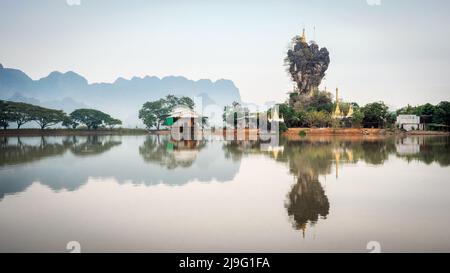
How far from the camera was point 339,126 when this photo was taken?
41.5m

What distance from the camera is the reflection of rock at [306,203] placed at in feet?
20.0

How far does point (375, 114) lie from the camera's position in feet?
135

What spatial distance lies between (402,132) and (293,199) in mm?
39197

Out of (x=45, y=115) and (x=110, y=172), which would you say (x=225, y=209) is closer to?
(x=110, y=172)

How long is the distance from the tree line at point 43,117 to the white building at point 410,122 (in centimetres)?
3511

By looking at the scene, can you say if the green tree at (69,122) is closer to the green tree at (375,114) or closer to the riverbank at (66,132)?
the riverbank at (66,132)

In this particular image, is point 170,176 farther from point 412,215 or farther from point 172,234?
point 412,215

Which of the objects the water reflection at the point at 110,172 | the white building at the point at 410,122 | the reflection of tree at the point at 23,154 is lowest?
the water reflection at the point at 110,172

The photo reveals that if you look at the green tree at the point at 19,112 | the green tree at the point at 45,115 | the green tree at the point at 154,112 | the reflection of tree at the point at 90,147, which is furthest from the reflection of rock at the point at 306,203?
the green tree at the point at 154,112

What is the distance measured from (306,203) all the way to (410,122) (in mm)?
45370

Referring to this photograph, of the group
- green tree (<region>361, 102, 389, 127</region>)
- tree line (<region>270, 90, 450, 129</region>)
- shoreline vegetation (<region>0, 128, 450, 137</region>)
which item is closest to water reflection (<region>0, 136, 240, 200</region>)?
shoreline vegetation (<region>0, 128, 450, 137</region>)

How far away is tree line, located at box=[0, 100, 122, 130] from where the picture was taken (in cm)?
3897

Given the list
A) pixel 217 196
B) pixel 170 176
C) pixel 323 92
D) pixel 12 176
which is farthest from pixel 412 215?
pixel 323 92

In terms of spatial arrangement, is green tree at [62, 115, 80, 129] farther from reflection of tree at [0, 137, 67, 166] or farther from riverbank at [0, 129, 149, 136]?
reflection of tree at [0, 137, 67, 166]
